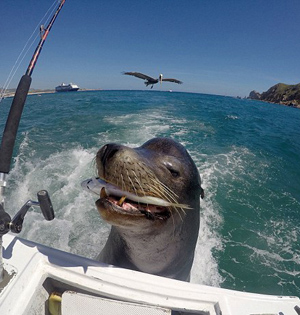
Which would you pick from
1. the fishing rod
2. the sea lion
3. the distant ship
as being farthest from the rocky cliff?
the fishing rod

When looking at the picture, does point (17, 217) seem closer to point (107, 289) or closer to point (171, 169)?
point (107, 289)

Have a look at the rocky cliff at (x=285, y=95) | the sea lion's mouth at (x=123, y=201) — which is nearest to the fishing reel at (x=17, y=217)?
the sea lion's mouth at (x=123, y=201)

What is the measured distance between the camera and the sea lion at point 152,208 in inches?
62.1

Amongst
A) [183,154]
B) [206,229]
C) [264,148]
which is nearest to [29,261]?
[183,154]

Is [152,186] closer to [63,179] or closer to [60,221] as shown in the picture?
[60,221]

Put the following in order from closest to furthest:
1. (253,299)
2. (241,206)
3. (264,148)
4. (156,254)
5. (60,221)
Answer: (253,299)
(156,254)
(60,221)
(241,206)
(264,148)

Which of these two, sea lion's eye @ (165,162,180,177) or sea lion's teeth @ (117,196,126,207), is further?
sea lion's eye @ (165,162,180,177)

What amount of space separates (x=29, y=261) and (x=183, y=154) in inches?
66.8

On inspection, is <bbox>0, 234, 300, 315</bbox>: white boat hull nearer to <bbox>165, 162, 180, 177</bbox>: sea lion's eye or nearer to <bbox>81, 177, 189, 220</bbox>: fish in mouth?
<bbox>81, 177, 189, 220</bbox>: fish in mouth

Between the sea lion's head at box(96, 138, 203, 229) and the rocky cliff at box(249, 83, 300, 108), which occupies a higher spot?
the rocky cliff at box(249, 83, 300, 108)

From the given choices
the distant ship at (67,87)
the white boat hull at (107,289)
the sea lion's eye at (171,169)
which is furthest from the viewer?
the distant ship at (67,87)

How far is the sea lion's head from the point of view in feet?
5.08

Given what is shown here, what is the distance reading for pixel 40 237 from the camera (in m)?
4.50

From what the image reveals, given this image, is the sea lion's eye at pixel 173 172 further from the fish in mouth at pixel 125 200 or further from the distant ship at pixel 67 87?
the distant ship at pixel 67 87
